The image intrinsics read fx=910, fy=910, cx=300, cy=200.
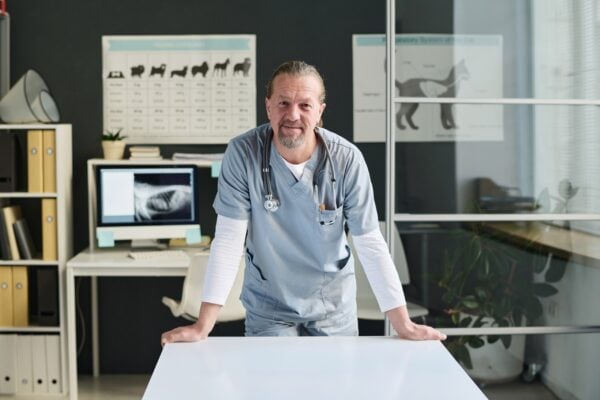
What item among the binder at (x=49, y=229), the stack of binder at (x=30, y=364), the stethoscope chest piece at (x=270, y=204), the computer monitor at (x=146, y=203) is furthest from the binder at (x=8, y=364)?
the stethoscope chest piece at (x=270, y=204)

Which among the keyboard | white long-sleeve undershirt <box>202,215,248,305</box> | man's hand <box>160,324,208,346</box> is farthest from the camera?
the keyboard

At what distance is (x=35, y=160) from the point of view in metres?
4.60

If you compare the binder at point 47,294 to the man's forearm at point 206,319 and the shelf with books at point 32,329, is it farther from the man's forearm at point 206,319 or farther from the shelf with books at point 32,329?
the man's forearm at point 206,319

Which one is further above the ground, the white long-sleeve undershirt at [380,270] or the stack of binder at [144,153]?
the stack of binder at [144,153]

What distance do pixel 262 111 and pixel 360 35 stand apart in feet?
2.24

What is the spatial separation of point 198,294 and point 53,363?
947 mm

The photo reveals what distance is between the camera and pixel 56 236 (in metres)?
4.62

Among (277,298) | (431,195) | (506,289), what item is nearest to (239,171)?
(277,298)

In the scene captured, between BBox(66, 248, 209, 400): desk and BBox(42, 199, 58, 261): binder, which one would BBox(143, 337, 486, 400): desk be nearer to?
BBox(66, 248, 209, 400): desk

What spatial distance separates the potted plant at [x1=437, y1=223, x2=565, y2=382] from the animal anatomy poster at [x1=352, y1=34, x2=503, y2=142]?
386 mm

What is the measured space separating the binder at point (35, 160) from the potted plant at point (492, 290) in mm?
2181

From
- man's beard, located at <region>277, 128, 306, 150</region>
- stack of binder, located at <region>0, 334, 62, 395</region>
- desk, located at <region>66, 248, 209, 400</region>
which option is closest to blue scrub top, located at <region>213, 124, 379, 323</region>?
man's beard, located at <region>277, 128, 306, 150</region>

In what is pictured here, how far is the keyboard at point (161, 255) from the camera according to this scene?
449 cm

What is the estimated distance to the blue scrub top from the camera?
2570 millimetres
